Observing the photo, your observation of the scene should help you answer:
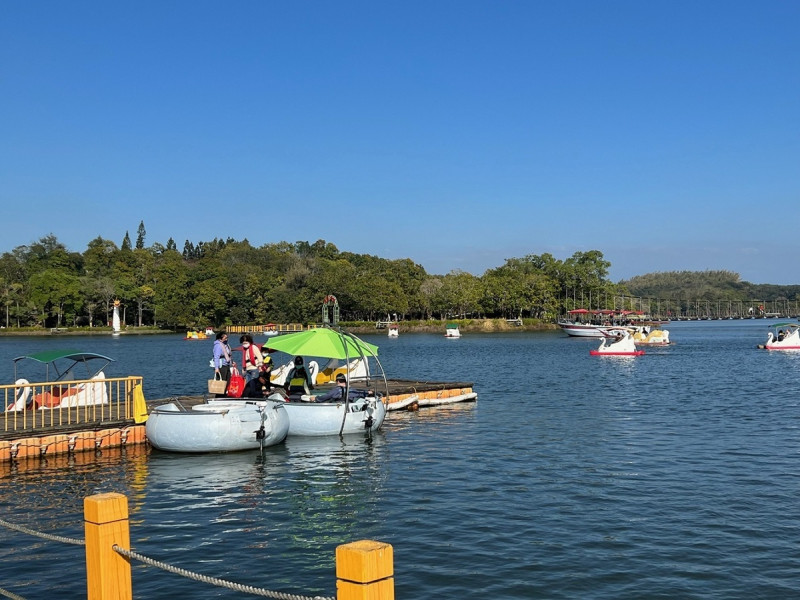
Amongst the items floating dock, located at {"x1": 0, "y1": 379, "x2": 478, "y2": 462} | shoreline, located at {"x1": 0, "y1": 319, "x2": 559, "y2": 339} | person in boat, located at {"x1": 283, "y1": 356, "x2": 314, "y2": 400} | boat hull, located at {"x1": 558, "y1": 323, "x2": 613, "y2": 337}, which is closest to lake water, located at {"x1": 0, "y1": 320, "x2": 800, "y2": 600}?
floating dock, located at {"x1": 0, "y1": 379, "x2": 478, "y2": 462}

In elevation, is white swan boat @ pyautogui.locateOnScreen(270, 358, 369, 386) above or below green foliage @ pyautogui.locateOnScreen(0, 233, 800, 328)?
below

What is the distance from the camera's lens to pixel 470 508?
17.0 metres

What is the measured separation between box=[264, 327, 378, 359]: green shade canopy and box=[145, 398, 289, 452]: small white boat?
300 cm

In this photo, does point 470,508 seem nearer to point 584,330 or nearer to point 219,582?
point 219,582

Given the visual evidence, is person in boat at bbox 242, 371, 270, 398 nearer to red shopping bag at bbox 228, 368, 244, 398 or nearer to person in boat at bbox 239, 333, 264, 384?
person in boat at bbox 239, 333, 264, 384

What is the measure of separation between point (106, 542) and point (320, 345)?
64.3ft

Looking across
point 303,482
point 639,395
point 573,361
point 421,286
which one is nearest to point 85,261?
point 421,286

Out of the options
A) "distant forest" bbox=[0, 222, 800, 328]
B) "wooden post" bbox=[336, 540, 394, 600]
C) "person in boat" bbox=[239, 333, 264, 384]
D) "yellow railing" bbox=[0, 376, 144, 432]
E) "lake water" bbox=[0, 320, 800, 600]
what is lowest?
"lake water" bbox=[0, 320, 800, 600]

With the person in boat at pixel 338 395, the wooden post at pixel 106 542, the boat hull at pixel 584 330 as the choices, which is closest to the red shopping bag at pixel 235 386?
the person in boat at pixel 338 395

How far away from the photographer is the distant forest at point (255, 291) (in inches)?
6344

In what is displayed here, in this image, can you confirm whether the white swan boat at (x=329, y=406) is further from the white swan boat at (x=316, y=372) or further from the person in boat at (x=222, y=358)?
the white swan boat at (x=316, y=372)

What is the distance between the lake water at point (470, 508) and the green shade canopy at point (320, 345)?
3.03m

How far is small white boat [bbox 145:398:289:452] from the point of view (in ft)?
74.8

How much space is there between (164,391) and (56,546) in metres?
30.1
